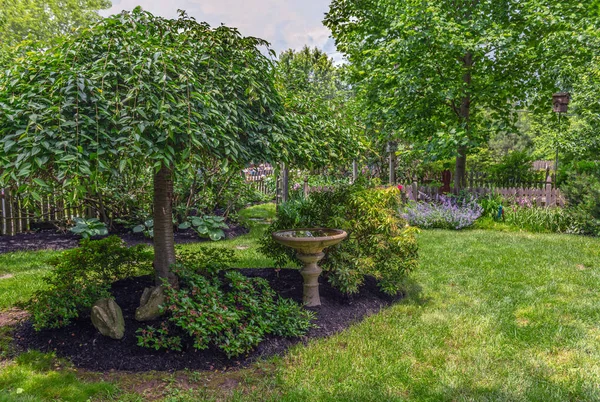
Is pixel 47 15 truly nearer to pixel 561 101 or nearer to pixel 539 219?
pixel 561 101

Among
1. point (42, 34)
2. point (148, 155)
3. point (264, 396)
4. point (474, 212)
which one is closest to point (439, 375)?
point (264, 396)

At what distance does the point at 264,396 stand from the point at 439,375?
122 centimetres

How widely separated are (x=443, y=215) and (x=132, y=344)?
7.54 meters

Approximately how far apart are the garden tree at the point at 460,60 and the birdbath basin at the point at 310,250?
5.94 meters

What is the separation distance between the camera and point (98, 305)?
3.15 meters

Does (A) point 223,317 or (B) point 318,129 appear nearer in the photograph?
(A) point 223,317

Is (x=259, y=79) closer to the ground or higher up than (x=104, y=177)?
higher up

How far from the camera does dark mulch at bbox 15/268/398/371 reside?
9.32ft

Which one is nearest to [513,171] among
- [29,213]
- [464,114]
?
[464,114]

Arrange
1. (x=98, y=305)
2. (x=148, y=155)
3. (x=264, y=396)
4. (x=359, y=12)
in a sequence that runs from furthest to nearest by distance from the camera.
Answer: (x=359, y=12) < (x=98, y=305) < (x=264, y=396) < (x=148, y=155)

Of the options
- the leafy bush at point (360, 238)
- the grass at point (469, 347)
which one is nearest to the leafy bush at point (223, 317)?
the grass at point (469, 347)

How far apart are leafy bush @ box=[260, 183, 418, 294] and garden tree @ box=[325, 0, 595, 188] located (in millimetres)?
5134

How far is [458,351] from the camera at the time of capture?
10.2 ft

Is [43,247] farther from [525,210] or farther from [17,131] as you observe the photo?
[525,210]
